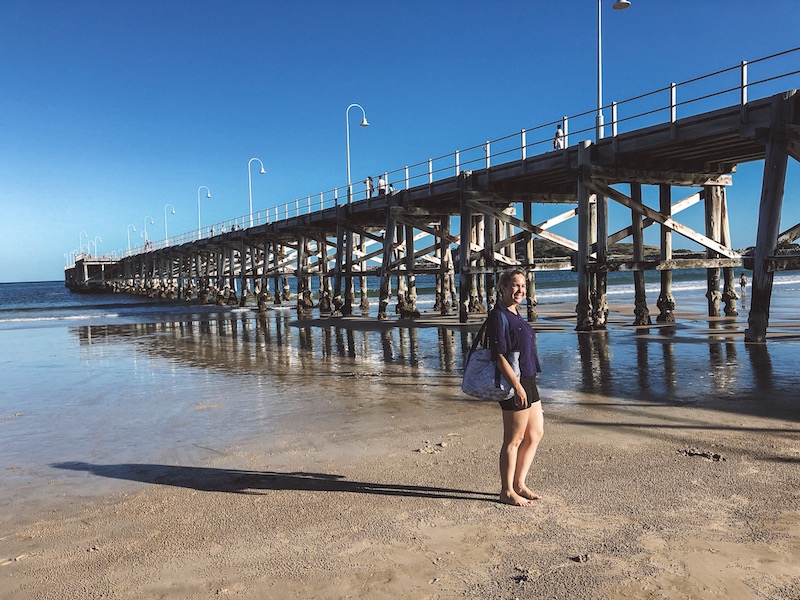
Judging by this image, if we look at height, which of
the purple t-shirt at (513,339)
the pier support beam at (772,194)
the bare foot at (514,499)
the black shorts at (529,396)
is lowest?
the bare foot at (514,499)

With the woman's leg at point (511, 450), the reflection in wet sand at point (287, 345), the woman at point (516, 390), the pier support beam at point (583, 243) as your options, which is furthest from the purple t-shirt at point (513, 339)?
the pier support beam at point (583, 243)

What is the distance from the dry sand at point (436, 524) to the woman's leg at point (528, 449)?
0.55 ft

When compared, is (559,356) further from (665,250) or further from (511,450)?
(511,450)

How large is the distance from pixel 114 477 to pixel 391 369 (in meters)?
5.77

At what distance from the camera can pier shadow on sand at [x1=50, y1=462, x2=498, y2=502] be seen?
4457mm

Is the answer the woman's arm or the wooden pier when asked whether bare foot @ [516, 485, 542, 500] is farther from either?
the wooden pier

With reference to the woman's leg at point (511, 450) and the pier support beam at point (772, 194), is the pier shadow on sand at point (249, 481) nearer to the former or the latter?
the woman's leg at point (511, 450)

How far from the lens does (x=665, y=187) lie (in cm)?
1616

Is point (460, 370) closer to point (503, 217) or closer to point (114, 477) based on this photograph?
point (114, 477)

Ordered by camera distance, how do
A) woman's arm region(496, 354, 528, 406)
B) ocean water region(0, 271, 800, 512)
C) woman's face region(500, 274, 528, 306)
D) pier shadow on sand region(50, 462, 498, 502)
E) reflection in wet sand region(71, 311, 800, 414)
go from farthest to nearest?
1. reflection in wet sand region(71, 311, 800, 414)
2. ocean water region(0, 271, 800, 512)
3. pier shadow on sand region(50, 462, 498, 502)
4. woman's face region(500, 274, 528, 306)
5. woman's arm region(496, 354, 528, 406)

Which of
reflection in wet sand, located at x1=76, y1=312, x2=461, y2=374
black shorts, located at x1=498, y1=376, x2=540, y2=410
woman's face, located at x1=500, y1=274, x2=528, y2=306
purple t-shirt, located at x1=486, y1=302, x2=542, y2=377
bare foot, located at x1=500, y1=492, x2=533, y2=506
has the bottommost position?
reflection in wet sand, located at x1=76, y1=312, x2=461, y2=374

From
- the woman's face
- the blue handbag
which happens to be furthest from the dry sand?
the woman's face

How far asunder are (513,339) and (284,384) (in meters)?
5.96

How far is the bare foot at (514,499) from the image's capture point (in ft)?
13.4
